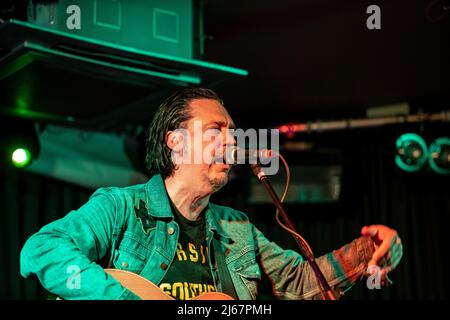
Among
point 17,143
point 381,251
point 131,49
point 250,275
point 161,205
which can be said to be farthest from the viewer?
point 17,143

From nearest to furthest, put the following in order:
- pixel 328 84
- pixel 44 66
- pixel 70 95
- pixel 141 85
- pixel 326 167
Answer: pixel 44 66
pixel 141 85
pixel 70 95
pixel 328 84
pixel 326 167

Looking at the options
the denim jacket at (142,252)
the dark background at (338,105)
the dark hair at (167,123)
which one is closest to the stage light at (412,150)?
the dark background at (338,105)

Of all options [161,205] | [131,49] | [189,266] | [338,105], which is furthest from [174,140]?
[338,105]

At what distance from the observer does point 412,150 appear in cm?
503

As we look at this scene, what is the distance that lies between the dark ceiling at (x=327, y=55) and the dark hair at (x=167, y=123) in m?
0.94

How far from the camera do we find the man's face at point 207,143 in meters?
2.68

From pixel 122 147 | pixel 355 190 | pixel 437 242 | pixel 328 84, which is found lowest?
pixel 437 242

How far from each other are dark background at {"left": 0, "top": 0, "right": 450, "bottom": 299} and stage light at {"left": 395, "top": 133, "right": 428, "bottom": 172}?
0.18 m

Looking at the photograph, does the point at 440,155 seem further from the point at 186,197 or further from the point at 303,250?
the point at 303,250

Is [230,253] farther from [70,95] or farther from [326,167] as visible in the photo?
[326,167]

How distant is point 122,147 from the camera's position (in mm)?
5277

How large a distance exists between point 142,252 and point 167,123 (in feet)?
2.03
